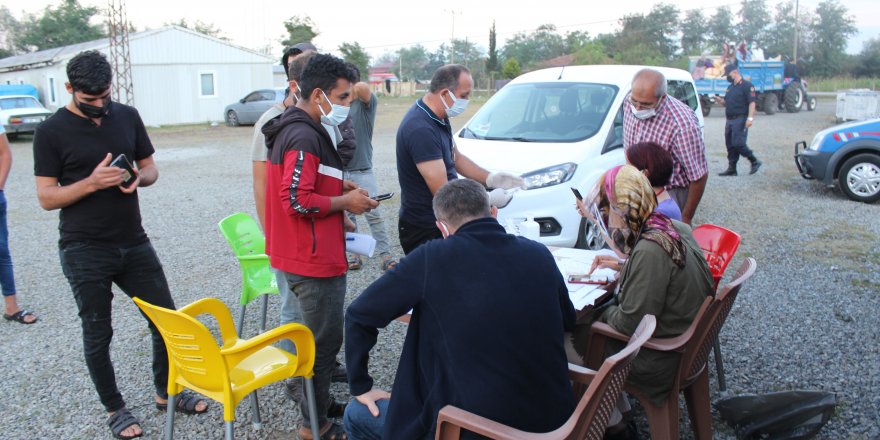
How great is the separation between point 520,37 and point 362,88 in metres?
70.1

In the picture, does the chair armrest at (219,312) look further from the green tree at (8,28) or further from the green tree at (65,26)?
the green tree at (8,28)

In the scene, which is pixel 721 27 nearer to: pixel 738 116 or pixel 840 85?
pixel 840 85

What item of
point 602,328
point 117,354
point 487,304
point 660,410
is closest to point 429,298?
point 487,304

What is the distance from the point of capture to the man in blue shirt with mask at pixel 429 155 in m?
3.68

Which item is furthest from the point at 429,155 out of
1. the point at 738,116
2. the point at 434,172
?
the point at 738,116

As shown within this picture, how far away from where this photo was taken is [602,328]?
9.52 ft

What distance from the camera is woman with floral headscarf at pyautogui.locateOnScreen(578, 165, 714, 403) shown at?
275 cm

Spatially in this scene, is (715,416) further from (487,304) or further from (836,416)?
(487,304)

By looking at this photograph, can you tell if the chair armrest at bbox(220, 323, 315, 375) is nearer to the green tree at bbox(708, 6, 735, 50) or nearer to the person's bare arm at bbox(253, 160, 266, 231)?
the person's bare arm at bbox(253, 160, 266, 231)

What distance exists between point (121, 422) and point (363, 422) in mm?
1791

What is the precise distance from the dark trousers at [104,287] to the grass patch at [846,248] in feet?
20.0

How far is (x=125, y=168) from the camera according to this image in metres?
3.24

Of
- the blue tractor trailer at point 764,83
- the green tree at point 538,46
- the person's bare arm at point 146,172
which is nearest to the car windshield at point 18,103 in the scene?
the person's bare arm at point 146,172

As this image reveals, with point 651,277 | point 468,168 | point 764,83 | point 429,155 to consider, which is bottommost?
point 651,277
